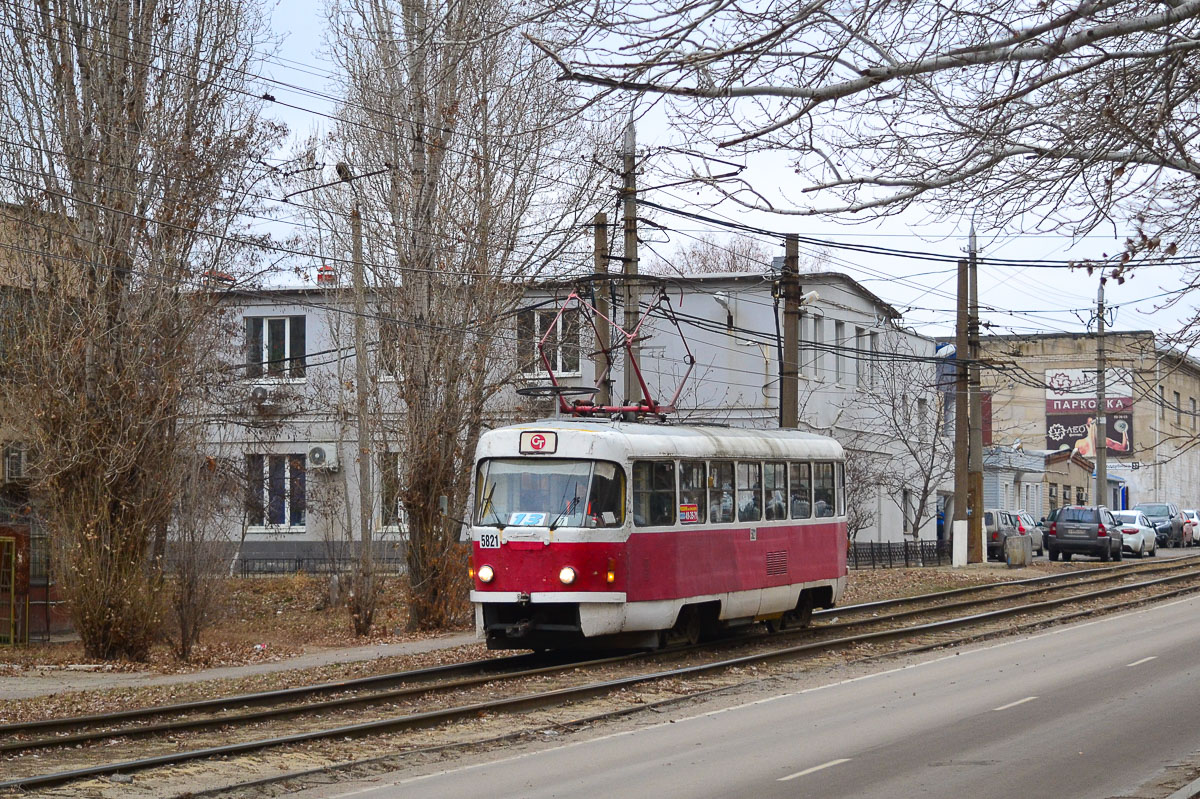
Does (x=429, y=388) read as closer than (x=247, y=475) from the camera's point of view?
Yes

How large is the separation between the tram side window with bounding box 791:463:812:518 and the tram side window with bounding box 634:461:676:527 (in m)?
3.34

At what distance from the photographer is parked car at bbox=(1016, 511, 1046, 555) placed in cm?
4653

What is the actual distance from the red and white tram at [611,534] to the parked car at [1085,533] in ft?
92.0

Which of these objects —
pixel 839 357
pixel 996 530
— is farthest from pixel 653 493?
pixel 996 530

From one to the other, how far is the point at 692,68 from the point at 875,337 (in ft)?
136

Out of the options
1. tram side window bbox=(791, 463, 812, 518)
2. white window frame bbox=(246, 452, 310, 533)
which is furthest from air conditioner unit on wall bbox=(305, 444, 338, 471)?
tram side window bbox=(791, 463, 812, 518)

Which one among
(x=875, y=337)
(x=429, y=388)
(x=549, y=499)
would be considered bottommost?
(x=549, y=499)

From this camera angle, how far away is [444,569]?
81.1 feet

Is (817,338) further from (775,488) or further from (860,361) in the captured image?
(775,488)

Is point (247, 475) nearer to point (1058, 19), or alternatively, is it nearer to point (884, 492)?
point (884, 492)

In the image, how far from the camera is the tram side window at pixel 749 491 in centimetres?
1975

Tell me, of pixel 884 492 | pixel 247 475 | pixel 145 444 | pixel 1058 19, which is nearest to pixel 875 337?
pixel 884 492

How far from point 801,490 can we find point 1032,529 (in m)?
30.3

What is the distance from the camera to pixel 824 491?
22.1 m
